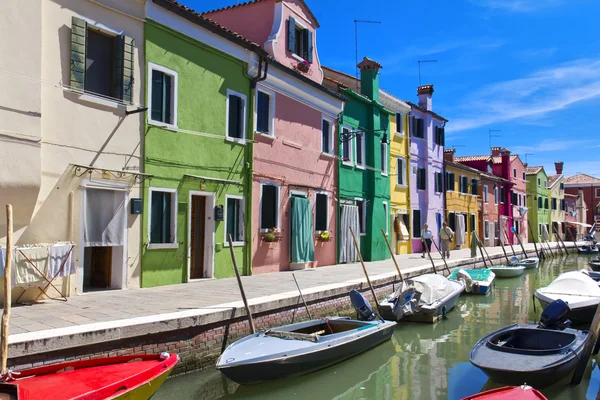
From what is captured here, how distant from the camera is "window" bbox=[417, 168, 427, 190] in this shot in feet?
92.5

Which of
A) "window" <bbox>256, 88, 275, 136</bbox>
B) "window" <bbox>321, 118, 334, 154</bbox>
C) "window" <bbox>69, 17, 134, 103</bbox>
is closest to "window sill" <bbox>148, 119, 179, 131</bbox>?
"window" <bbox>69, 17, 134, 103</bbox>

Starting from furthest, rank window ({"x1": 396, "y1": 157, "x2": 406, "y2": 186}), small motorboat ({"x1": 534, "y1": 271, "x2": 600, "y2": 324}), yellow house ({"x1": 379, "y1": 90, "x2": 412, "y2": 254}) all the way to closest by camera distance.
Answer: window ({"x1": 396, "y1": 157, "x2": 406, "y2": 186}) < yellow house ({"x1": 379, "y1": 90, "x2": 412, "y2": 254}) < small motorboat ({"x1": 534, "y1": 271, "x2": 600, "y2": 324})

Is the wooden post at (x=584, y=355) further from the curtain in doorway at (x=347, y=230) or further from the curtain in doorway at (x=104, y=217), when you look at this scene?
the curtain in doorway at (x=347, y=230)

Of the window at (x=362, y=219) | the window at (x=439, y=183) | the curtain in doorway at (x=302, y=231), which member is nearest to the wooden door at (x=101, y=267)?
the curtain in doorway at (x=302, y=231)

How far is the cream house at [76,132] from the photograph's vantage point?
8.51 meters

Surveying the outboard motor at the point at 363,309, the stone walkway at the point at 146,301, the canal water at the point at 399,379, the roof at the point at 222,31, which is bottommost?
the canal water at the point at 399,379

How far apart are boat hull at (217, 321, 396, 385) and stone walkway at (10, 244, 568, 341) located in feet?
5.40

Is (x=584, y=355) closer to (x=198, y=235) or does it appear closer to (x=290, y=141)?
(x=198, y=235)

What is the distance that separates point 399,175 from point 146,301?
1912 centimetres

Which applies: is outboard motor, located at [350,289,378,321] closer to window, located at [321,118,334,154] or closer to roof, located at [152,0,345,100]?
roof, located at [152,0,345,100]

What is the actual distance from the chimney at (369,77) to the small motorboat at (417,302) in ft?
35.1

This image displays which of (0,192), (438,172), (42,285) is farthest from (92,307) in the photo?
(438,172)

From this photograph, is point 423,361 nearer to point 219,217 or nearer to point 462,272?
point 219,217

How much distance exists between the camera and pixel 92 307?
8305 millimetres
